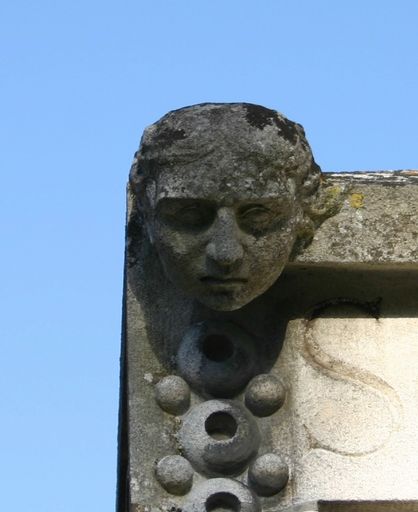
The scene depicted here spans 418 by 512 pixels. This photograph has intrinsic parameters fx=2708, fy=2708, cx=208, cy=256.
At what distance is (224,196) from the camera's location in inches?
303

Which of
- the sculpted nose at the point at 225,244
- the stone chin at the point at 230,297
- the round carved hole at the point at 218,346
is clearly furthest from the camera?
the round carved hole at the point at 218,346

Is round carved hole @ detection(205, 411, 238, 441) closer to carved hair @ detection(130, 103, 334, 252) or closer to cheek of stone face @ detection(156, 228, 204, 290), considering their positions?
cheek of stone face @ detection(156, 228, 204, 290)

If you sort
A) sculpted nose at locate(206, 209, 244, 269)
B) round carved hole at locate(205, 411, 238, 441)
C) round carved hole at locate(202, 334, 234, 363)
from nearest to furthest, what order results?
sculpted nose at locate(206, 209, 244, 269) < round carved hole at locate(205, 411, 238, 441) < round carved hole at locate(202, 334, 234, 363)

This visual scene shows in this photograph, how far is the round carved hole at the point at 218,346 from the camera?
26.4ft

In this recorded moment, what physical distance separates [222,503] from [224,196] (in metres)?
0.89

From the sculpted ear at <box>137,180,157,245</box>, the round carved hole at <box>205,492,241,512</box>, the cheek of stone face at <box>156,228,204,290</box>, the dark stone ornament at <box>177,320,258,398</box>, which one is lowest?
the round carved hole at <box>205,492,241,512</box>

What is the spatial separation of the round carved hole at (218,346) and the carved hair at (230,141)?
0.41 meters

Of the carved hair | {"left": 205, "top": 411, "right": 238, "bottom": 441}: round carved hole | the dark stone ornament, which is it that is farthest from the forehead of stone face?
{"left": 205, "top": 411, "right": 238, "bottom": 441}: round carved hole

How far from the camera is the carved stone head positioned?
25.3 ft

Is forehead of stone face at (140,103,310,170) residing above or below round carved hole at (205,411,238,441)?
above

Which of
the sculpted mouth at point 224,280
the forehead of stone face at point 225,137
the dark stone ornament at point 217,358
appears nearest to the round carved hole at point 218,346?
the dark stone ornament at point 217,358

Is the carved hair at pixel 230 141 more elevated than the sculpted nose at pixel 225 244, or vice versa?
the carved hair at pixel 230 141

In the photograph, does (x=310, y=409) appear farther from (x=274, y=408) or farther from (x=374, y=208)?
Result: (x=374, y=208)

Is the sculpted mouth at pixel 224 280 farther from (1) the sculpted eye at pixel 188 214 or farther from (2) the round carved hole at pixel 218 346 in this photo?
(2) the round carved hole at pixel 218 346
